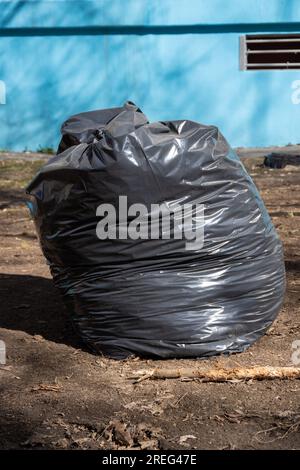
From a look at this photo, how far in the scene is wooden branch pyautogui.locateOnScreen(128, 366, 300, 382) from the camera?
409 centimetres

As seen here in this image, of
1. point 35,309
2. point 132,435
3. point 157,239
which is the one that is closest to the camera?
point 132,435

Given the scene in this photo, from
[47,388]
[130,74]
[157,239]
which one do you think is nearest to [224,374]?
[157,239]

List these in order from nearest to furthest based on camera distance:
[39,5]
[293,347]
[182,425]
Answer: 1. [182,425]
2. [293,347]
3. [39,5]

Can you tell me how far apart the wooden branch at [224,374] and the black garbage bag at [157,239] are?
19 centimetres

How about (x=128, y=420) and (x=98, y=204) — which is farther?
(x=98, y=204)

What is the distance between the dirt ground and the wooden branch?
30mm

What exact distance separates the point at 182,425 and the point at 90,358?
96cm

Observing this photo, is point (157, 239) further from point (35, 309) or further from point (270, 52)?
point (270, 52)

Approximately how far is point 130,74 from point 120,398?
34.6 ft

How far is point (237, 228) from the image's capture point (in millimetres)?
4344

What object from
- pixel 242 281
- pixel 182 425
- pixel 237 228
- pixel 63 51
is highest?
pixel 63 51

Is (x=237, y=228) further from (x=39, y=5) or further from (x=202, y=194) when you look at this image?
(x=39, y=5)

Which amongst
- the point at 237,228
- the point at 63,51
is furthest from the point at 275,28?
the point at 237,228

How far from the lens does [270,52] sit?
1391 cm
